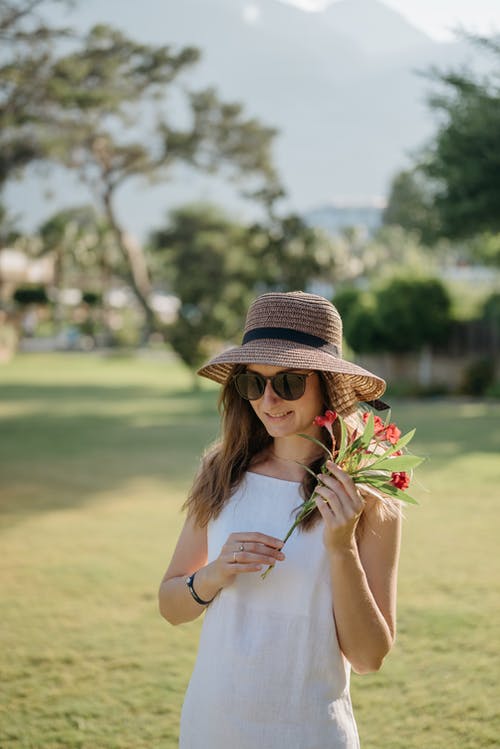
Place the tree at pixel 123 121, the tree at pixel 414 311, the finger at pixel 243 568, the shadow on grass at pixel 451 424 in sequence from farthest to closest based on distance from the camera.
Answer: the tree at pixel 414 311 < the tree at pixel 123 121 < the shadow on grass at pixel 451 424 < the finger at pixel 243 568

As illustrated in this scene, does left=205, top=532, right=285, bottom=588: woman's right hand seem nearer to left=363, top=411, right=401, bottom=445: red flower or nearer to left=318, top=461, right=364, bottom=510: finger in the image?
left=318, top=461, right=364, bottom=510: finger

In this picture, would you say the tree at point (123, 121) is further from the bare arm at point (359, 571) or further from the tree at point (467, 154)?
the bare arm at point (359, 571)

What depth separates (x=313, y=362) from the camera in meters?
2.15

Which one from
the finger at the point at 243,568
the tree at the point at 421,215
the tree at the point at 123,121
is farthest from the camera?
the tree at the point at 421,215

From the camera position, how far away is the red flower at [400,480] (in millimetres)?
1911

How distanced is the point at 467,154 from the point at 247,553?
15411 millimetres

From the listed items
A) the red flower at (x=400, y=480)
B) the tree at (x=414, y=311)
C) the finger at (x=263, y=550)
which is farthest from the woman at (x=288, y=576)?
the tree at (x=414, y=311)

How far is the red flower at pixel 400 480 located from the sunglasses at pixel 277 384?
0.39m

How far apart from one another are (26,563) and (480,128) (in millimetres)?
12078

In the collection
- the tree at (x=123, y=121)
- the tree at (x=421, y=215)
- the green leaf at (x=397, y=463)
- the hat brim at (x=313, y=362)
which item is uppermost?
the tree at (x=123, y=121)

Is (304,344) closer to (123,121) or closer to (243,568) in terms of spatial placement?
(243,568)

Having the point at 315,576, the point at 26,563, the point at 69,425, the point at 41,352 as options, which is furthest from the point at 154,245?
the point at 315,576

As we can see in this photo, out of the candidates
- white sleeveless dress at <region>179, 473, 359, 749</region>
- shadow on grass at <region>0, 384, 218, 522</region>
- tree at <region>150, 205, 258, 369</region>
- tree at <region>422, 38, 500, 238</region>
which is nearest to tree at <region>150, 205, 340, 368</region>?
tree at <region>150, 205, 258, 369</region>

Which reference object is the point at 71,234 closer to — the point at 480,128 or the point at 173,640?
the point at 480,128
